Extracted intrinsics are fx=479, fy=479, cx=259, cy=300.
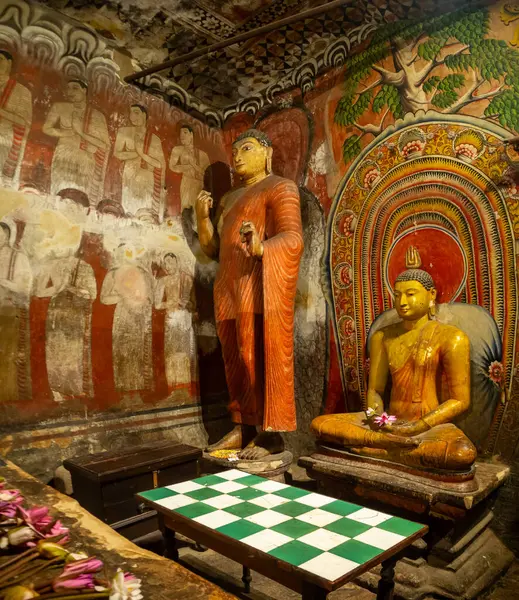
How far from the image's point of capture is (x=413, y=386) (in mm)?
3381

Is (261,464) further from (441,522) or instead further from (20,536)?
(20,536)

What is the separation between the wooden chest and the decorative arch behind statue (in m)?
1.73

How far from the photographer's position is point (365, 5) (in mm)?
3984

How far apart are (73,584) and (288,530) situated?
0.98 m

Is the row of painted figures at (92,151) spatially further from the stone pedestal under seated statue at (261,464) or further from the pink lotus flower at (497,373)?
the pink lotus flower at (497,373)

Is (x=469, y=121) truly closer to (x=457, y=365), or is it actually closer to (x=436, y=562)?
(x=457, y=365)

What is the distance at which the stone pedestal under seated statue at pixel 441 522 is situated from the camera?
2.64 m

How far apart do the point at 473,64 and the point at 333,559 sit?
11.4 feet

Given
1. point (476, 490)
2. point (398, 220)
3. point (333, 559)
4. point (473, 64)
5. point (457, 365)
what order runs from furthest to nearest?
point (398, 220)
point (473, 64)
point (457, 365)
point (476, 490)
point (333, 559)

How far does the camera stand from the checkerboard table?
5.61 ft

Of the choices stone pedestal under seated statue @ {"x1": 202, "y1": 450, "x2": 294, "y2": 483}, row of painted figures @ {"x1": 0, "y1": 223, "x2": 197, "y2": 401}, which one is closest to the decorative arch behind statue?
stone pedestal under seated statue @ {"x1": 202, "y1": 450, "x2": 294, "y2": 483}

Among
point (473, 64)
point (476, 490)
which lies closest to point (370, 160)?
point (473, 64)

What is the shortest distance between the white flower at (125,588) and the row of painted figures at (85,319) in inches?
102

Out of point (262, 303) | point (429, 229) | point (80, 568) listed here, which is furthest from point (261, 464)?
point (80, 568)
